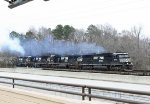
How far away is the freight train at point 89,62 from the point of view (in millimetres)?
49688

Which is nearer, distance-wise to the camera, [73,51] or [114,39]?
[73,51]

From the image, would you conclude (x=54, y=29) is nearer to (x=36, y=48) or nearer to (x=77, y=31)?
(x=77, y=31)

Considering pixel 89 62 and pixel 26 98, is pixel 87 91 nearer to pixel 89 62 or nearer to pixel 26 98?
pixel 26 98

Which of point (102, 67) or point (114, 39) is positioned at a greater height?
point (114, 39)

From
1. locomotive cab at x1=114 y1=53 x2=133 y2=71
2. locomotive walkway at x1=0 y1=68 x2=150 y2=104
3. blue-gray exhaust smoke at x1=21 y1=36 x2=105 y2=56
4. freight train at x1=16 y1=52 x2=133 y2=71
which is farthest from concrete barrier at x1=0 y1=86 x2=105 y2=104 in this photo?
blue-gray exhaust smoke at x1=21 y1=36 x2=105 y2=56

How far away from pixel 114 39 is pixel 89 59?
51.6m

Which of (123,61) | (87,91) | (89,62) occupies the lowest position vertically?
(87,91)

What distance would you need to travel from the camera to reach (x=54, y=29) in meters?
112

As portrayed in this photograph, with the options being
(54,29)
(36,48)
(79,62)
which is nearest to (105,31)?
(54,29)

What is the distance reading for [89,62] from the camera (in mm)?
54062

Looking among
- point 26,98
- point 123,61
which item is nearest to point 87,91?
point 26,98

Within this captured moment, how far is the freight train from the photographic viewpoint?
49.7m

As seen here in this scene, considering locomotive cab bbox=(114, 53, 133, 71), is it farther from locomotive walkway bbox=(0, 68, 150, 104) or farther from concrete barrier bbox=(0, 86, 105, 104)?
concrete barrier bbox=(0, 86, 105, 104)

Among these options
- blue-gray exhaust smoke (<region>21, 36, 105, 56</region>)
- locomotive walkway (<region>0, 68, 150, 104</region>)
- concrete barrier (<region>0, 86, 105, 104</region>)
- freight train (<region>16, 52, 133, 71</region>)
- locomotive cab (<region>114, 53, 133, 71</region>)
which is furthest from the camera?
blue-gray exhaust smoke (<region>21, 36, 105, 56</region>)
